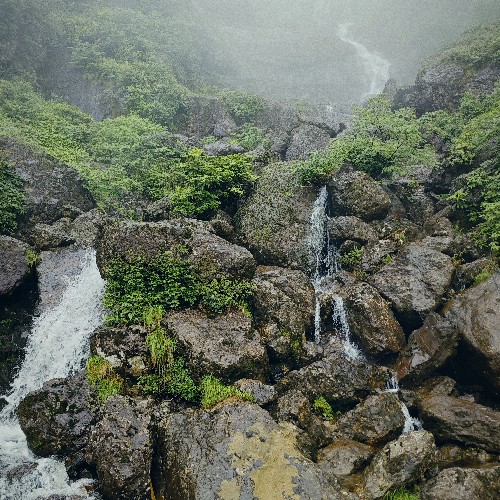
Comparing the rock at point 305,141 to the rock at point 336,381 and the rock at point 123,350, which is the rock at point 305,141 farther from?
the rock at point 123,350

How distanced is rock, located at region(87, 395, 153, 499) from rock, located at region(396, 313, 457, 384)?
25.8ft

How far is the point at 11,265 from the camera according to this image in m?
13.0

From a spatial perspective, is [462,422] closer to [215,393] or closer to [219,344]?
[215,393]

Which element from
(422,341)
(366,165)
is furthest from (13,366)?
(366,165)

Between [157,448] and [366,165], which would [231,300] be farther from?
[366,165]

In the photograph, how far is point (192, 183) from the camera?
15898 mm

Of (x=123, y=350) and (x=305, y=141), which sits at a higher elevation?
(x=305, y=141)

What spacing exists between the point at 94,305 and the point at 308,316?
287 inches

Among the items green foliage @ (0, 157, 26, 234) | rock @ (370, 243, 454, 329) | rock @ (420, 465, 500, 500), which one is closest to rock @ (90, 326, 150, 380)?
green foliage @ (0, 157, 26, 234)

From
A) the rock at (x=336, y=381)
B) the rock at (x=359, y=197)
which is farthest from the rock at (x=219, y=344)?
the rock at (x=359, y=197)

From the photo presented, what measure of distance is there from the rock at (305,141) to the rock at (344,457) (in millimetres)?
Result: 16579

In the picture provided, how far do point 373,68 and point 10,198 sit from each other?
44.0 m

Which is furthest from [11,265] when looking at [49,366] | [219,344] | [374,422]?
[374,422]

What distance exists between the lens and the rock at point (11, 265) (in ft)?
41.2
